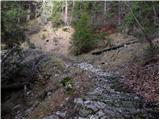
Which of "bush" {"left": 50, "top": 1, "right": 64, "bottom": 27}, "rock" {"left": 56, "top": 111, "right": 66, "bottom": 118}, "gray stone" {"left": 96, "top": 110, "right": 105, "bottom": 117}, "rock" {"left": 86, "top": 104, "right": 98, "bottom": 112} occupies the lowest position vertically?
"rock" {"left": 56, "top": 111, "right": 66, "bottom": 118}

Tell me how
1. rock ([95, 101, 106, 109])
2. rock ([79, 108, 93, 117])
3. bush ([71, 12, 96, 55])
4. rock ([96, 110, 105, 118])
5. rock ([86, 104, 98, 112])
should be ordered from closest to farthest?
1. rock ([96, 110, 105, 118])
2. rock ([79, 108, 93, 117])
3. rock ([86, 104, 98, 112])
4. rock ([95, 101, 106, 109])
5. bush ([71, 12, 96, 55])

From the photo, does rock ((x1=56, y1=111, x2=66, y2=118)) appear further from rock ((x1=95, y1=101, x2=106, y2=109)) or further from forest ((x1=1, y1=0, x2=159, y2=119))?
rock ((x1=95, y1=101, x2=106, y2=109))

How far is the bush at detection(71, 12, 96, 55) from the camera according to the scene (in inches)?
1109

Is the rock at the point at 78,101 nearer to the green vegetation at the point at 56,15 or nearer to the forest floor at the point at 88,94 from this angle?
the forest floor at the point at 88,94

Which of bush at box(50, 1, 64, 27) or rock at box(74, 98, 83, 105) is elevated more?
bush at box(50, 1, 64, 27)

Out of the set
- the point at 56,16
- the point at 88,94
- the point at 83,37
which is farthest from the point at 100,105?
the point at 56,16

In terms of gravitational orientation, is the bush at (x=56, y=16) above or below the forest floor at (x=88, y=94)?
above

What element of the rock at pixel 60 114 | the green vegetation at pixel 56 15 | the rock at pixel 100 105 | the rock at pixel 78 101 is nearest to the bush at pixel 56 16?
the green vegetation at pixel 56 15

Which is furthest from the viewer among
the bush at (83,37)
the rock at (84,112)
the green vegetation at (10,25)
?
the bush at (83,37)

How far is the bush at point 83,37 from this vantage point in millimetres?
28156

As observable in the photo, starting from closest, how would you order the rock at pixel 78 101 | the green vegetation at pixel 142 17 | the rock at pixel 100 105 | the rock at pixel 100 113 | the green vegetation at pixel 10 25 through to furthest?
the rock at pixel 100 113 → the rock at pixel 100 105 → the rock at pixel 78 101 → the green vegetation at pixel 10 25 → the green vegetation at pixel 142 17

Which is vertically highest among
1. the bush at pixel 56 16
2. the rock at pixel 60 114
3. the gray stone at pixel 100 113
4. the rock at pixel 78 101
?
the bush at pixel 56 16

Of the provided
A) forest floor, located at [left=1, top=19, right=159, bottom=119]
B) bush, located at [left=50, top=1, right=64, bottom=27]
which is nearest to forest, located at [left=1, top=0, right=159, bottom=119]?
forest floor, located at [left=1, top=19, right=159, bottom=119]

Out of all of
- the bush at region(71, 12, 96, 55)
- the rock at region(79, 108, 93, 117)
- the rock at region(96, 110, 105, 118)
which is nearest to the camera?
the rock at region(96, 110, 105, 118)
